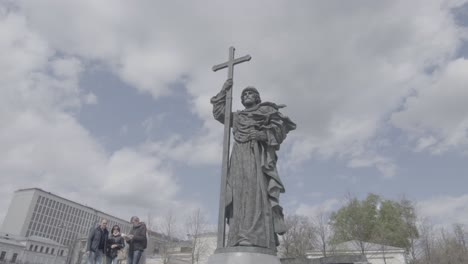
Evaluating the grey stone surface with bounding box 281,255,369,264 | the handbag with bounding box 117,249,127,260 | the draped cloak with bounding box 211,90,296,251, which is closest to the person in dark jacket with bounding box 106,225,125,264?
the handbag with bounding box 117,249,127,260

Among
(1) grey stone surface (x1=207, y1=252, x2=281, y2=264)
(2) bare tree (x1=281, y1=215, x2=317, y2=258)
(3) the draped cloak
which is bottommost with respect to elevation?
(1) grey stone surface (x1=207, y1=252, x2=281, y2=264)

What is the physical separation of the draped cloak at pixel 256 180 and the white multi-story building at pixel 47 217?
87244mm

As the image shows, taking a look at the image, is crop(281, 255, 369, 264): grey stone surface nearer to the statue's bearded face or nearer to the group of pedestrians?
the statue's bearded face

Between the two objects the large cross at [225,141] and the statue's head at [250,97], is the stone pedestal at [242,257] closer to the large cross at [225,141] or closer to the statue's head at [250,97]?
the large cross at [225,141]

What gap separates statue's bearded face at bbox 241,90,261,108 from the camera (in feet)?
24.1

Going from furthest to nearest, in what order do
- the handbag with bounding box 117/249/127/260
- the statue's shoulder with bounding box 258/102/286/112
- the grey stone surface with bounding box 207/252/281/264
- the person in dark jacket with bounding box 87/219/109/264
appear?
the handbag with bounding box 117/249/127/260 < the person in dark jacket with bounding box 87/219/109/264 < the statue's shoulder with bounding box 258/102/286/112 < the grey stone surface with bounding box 207/252/281/264

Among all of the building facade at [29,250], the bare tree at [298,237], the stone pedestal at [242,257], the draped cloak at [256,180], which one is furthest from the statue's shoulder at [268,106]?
the building facade at [29,250]

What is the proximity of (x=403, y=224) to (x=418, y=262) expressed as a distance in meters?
7.01

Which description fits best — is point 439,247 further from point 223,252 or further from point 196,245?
point 223,252

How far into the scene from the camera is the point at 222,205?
20.7 feet

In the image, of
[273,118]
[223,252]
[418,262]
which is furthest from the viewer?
[418,262]

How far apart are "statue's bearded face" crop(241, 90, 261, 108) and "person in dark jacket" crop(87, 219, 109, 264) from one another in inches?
206

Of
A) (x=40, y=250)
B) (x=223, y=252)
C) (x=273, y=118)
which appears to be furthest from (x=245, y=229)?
(x=40, y=250)

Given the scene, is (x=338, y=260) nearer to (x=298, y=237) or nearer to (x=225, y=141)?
(x=225, y=141)
